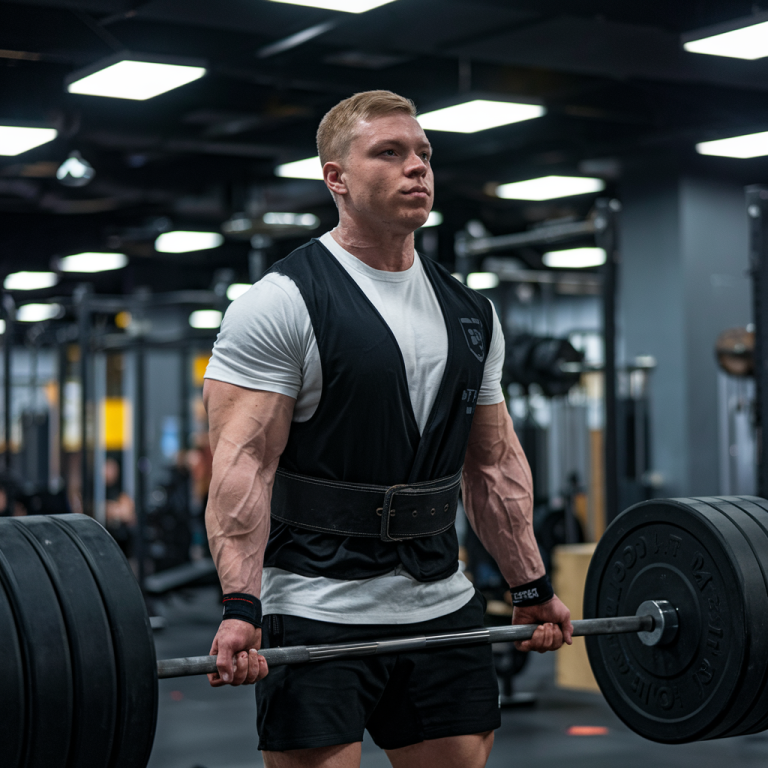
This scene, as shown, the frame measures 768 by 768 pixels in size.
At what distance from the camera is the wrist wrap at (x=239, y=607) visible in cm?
175

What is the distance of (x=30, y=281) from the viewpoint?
1226 centimetres

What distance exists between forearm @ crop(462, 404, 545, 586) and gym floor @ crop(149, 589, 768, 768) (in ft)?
7.61

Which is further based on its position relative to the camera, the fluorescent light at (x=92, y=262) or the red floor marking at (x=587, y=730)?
the fluorescent light at (x=92, y=262)

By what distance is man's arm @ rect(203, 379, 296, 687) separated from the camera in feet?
5.81

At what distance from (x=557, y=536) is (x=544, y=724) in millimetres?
1789

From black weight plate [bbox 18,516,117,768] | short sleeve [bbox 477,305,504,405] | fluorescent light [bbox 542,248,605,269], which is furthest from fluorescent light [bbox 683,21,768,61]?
fluorescent light [bbox 542,248,605,269]

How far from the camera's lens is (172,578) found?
8.56 m

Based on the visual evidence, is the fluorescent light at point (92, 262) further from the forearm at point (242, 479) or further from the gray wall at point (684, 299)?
the forearm at point (242, 479)

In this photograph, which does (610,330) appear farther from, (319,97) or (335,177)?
(335,177)

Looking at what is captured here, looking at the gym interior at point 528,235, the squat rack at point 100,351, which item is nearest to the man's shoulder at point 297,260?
the gym interior at point 528,235

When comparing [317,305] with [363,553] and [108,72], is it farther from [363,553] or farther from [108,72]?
[108,72]

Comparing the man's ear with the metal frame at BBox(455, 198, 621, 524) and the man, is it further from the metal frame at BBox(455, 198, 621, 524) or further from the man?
the metal frame at BBox(455, 198, 621, 524)

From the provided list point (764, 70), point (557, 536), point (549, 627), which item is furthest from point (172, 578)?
point (549, 627)

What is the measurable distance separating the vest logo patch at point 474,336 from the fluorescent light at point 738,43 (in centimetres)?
322
